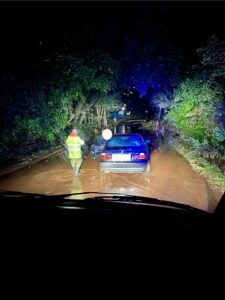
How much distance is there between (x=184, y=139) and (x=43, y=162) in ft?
27.7

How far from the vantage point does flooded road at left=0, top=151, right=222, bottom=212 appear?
743cm

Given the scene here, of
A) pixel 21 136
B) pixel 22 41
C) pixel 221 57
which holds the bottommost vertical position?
pixel 21 136

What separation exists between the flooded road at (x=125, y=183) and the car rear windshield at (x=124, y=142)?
1.10m

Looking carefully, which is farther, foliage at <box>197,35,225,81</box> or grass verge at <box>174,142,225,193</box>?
foliage at <box>197,35,225,81</box>

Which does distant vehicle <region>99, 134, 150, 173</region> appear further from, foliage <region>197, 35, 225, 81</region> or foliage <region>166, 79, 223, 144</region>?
foliage <region>197, 35, 225, 81</region>

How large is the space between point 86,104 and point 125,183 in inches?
778

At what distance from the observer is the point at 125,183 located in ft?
29.0

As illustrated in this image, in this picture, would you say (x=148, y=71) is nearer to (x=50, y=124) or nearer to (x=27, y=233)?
(x=50, y=124)

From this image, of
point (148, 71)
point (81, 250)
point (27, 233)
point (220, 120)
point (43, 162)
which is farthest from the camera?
point (148, 71)

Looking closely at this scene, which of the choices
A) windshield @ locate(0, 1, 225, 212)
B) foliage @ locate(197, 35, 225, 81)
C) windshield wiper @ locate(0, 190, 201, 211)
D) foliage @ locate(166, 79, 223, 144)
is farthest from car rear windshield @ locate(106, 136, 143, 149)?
windshield wiper @ locate(0, 190, 201, 211)

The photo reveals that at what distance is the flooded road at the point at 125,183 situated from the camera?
743 centimetres

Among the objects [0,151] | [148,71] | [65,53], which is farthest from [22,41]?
[148,71]

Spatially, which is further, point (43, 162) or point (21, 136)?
point (21, 136)

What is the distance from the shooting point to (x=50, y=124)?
61.9 ft
